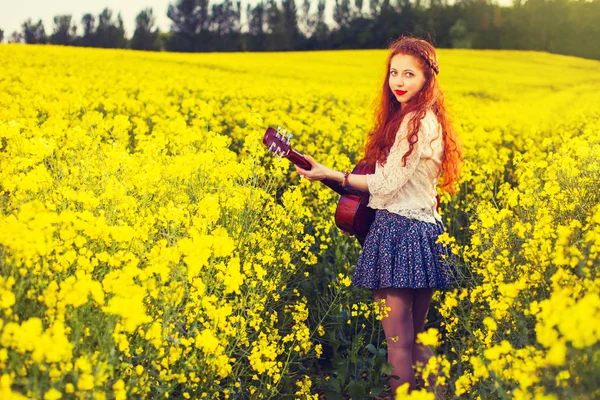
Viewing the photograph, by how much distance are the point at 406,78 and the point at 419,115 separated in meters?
0.21

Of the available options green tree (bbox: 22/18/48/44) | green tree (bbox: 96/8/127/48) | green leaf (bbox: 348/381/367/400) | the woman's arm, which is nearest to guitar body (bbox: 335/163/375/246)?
the woman's arm

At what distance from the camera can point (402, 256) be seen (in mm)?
2836

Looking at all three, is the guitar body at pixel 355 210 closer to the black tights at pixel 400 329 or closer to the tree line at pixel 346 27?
the black tights at pixel 400 329

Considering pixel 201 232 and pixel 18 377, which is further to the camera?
pixel 201 232

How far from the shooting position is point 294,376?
3.56 meters

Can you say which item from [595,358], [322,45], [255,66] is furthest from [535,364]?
[322,45]

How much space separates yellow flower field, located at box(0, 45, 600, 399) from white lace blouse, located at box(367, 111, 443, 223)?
0.27 metres

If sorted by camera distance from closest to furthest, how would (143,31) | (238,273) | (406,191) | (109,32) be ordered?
(238,273), (406,191), (109,32), (143,31)

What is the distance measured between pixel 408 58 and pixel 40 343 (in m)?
1.95

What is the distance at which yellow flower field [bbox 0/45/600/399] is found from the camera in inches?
72.5

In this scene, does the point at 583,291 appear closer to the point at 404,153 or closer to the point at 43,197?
the point at 404,153

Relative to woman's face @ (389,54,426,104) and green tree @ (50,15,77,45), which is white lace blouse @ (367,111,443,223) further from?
green tree @ (50,15,77,45)

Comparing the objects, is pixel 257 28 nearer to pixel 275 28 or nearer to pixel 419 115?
pixel 275 28

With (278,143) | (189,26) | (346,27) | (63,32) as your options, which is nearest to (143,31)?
(189,26)
